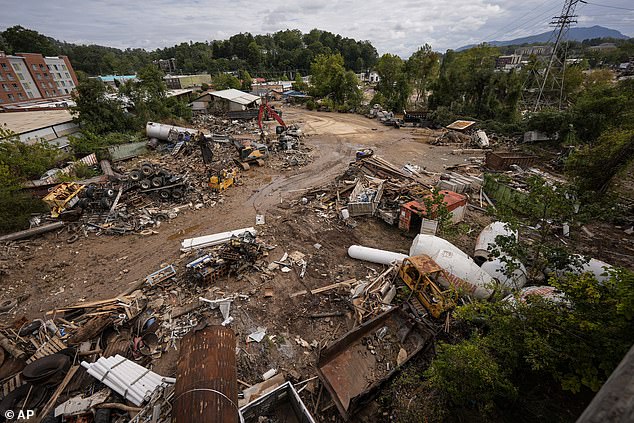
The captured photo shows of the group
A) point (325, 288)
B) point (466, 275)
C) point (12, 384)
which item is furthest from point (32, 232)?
point (466, 275)

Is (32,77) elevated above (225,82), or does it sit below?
above

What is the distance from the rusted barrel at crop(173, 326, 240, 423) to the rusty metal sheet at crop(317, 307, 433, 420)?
2238 millimetres

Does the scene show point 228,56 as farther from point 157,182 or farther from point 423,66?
point 157,182

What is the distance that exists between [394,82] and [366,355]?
41.5 m

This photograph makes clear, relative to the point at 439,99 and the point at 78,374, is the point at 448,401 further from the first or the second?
the point at 439,99

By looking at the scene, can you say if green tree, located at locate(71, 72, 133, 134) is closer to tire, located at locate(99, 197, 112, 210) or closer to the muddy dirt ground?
tire, located at locate(99, 197, 112, 210)

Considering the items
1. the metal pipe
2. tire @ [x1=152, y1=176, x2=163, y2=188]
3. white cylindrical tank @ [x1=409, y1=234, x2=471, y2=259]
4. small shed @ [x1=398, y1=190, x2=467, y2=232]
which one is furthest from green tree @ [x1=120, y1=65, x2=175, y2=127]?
white cylindrical tank @ [x1=409, y1=234, x2=471, y2=259]

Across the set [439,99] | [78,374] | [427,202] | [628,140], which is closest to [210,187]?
[78,374]

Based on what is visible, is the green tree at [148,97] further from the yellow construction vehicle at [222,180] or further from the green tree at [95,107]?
the yellow construction vehicle at [222,180]

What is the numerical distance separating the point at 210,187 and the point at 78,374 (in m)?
10.9

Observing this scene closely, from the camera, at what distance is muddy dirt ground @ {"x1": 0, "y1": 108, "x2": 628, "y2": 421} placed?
23.5 ft

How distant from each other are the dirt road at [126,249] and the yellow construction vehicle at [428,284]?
26.1 feet

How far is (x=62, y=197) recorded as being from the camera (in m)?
12.8

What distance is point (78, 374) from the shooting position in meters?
6.14
